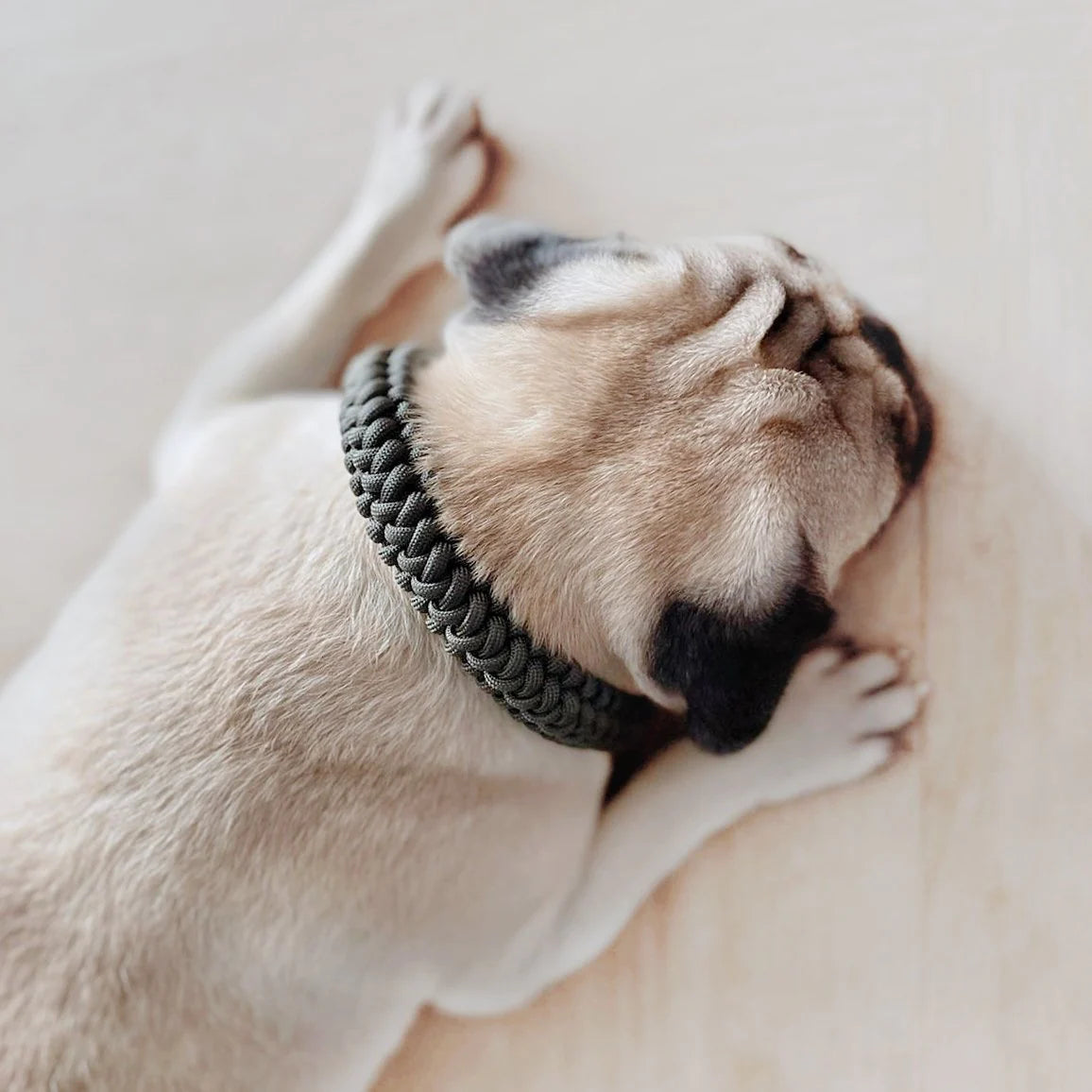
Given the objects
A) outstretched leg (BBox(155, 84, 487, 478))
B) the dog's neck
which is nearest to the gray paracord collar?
the dog's neck

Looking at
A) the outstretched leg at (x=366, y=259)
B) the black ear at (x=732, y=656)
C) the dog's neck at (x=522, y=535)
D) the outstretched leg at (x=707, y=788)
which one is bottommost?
the outstretched leg at (x=707, y=788)

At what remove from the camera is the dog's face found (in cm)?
115

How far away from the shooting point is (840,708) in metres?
1.54

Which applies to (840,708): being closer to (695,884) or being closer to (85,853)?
(695,884)

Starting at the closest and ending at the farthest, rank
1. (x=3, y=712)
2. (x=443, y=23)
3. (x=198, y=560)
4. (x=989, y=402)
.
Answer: (x=198, y=560) < (x=3, y=712) < (x=989, y=402) < (x=443, y=23)

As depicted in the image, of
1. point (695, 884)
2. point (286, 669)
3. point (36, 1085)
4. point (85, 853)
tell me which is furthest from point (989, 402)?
point (36, 1085)

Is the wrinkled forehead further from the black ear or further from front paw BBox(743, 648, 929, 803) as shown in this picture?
front paw BBox(743, 648, 929, 803)

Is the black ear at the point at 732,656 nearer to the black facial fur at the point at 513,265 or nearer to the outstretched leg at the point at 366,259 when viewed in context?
the black facial fur at the point at 513,265

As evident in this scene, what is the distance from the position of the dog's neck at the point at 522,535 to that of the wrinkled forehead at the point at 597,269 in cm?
15

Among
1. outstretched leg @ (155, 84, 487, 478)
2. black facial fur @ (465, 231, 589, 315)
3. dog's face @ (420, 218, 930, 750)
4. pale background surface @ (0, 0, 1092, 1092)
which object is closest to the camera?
dog's face @ (420, 218, 930, 750)

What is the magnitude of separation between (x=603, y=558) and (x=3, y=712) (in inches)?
33.4

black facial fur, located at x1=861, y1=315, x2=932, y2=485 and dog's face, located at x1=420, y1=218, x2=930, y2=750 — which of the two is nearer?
dog's face, located at x1=420, y1=218, x2=930, y2=750

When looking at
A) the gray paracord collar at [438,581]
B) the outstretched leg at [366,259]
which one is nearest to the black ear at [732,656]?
the gray paracord collar at [438,581]

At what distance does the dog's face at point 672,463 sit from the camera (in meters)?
1.15
